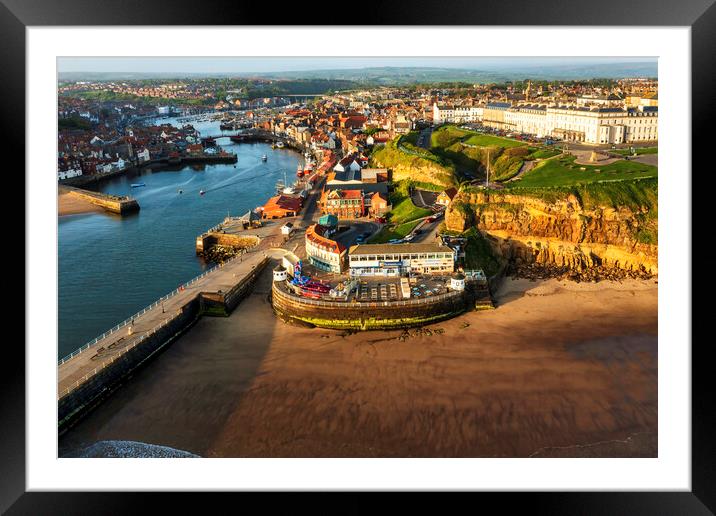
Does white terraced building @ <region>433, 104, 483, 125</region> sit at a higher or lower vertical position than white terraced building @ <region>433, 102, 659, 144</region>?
higher

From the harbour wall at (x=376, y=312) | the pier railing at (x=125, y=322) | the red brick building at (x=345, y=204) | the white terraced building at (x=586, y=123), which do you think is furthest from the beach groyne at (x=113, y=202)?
the white terraced building at (x=586, y=123)

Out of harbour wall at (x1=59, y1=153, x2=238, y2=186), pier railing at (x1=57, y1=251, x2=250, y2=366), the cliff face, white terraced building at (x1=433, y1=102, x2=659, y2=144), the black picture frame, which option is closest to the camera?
the black picture frame

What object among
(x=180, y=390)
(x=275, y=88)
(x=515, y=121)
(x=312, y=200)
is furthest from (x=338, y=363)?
(x=275, y=88)

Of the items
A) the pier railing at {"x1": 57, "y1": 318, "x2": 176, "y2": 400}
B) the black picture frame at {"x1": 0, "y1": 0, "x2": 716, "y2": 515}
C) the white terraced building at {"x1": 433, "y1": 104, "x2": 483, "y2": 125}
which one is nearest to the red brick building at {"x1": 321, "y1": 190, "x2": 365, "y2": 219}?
the pier railing at {"x1": 57, "y1": 318, "x2": 176, "y2": 400}

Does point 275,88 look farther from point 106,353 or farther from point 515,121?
point 106,353

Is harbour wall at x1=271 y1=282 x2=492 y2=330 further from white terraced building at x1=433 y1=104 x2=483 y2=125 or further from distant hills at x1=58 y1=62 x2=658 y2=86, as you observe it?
white terraced building at x1=433 y1=104 x2=483 y2=125

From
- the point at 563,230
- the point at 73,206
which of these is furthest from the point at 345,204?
the point at 73,206
